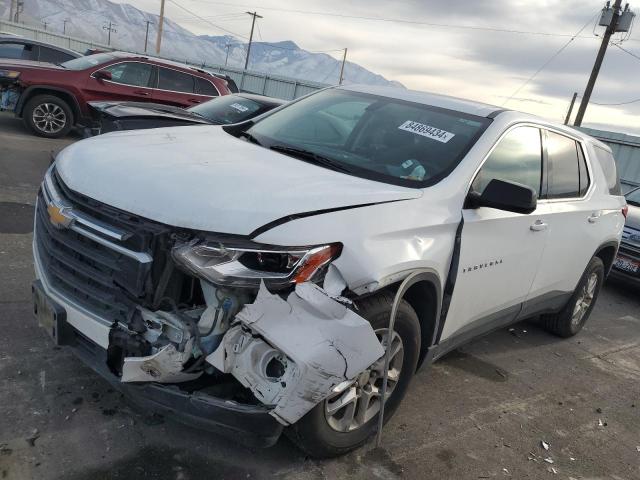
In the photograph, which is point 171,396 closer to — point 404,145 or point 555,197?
point 404,145

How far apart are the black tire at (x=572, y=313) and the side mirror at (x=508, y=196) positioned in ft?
7.88

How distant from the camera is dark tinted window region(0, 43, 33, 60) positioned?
11.7m

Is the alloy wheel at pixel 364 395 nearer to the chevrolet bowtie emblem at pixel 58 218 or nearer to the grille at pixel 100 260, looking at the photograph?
the grille at pixel 100 260

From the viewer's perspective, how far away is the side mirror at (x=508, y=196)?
3.00 metres

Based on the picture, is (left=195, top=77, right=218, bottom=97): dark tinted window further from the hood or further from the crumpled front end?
the crumpled front end

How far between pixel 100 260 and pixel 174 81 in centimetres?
950

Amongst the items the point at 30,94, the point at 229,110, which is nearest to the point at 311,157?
the point at 229,110

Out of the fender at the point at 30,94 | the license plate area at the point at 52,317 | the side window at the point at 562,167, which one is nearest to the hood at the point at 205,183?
the license plate area at the point at 52,317

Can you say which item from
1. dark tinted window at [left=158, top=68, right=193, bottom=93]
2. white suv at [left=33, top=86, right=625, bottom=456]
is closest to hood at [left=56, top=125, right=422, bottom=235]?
white suv at [left=33, top=86, right=625, bottom=456]

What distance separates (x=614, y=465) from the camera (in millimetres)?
3371

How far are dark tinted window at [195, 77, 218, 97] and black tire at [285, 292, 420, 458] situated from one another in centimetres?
962

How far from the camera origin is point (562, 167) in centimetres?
433

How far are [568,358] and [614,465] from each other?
1703 millimetres

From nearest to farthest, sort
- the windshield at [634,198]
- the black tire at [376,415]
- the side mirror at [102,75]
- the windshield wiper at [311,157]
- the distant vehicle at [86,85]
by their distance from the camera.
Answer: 1. the black tire at [376,415]
2. the windshield wiper at [311,157]
3. the windshield at [634,198]
4. the distant vehicle at [86,85]
5. the side mirror at [102,75]
